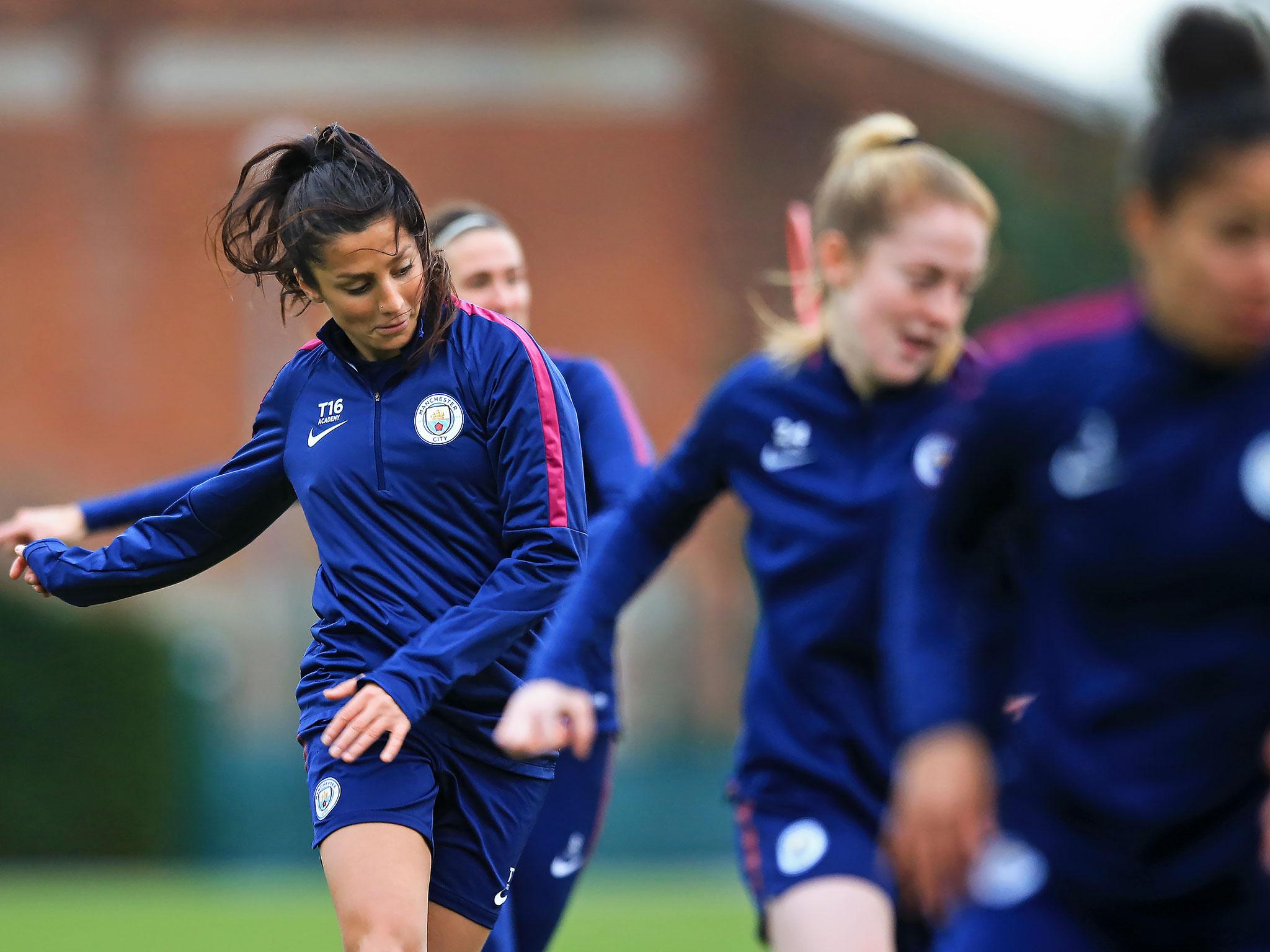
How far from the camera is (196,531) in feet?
16.0

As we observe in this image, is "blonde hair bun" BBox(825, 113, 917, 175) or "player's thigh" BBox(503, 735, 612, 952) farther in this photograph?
"player's thigh" BBox(503, 735, 612, 952)

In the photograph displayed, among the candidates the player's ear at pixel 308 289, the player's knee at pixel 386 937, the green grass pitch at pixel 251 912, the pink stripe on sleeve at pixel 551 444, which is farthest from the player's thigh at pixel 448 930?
the green grass pitch at pixel 251 912

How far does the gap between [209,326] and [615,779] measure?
11506 millimetres

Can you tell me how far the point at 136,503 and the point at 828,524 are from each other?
232 cm

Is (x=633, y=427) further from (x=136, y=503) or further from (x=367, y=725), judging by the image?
(x=367, y=725)

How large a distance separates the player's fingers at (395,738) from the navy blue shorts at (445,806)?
2.9 inches

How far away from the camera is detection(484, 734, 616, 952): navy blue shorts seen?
5.72 m

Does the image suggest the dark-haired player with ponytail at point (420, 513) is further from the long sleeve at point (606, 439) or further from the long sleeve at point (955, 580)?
the long sleeve at point (955, 580)

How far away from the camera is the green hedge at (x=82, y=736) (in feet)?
55.5

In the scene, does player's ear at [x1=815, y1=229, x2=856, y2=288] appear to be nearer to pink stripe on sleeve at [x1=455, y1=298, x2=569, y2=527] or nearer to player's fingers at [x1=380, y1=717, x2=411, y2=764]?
pink stripe on sleeve at [x1=455, y1=298, x2=569, y2=527]

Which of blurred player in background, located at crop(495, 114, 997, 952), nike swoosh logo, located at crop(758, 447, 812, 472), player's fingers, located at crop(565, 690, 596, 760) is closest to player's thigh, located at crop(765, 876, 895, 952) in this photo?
blurred player in background, located at crop(495, 114, 997, 952)

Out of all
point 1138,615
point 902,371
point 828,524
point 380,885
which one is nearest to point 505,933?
point 380,885

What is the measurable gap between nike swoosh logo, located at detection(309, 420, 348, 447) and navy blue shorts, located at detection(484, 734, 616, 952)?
1.64 meters

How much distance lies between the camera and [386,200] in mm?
4523
